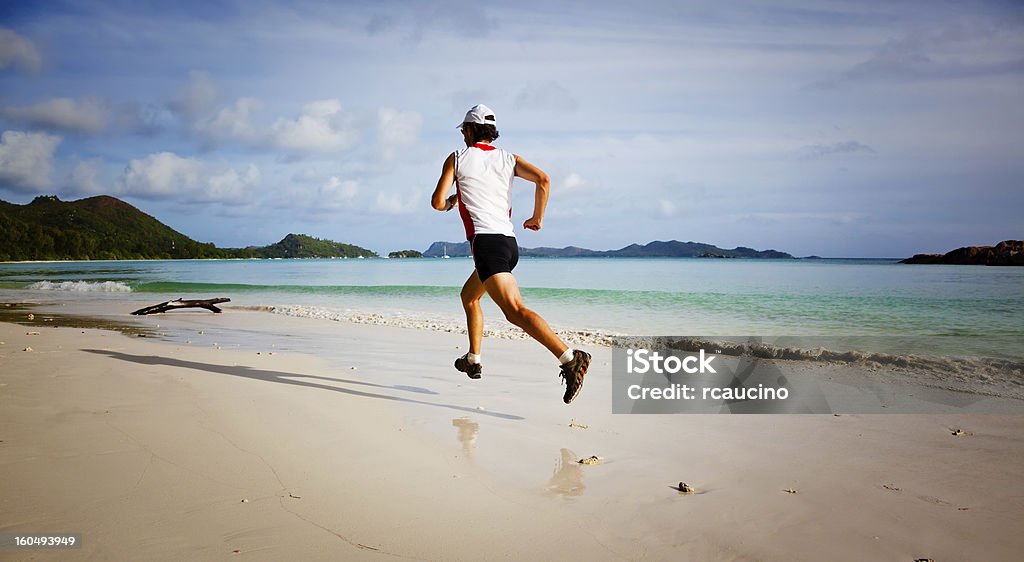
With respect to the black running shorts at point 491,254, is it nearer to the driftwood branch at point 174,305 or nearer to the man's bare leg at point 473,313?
the man's bare leg at point 473,313

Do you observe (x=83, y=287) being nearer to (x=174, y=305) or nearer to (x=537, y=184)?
(x=174, y=305)

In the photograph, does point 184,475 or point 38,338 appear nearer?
point 184,475

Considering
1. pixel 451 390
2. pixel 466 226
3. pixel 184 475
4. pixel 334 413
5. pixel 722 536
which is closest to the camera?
pixel 722 536

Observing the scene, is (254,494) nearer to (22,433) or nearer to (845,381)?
(22,433)

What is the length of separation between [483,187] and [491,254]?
56cm

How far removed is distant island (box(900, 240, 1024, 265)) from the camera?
164 ft

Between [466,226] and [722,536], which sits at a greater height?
[466,226]

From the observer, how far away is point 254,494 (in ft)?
9.43

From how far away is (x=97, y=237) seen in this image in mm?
133625

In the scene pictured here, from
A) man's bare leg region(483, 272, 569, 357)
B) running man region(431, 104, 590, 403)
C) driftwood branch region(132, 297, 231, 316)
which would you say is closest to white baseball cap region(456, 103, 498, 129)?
running man region(431, 104, 590, 403)

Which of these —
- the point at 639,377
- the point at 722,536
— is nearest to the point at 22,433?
the point at 722,536

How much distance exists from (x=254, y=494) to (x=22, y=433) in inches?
82.8
